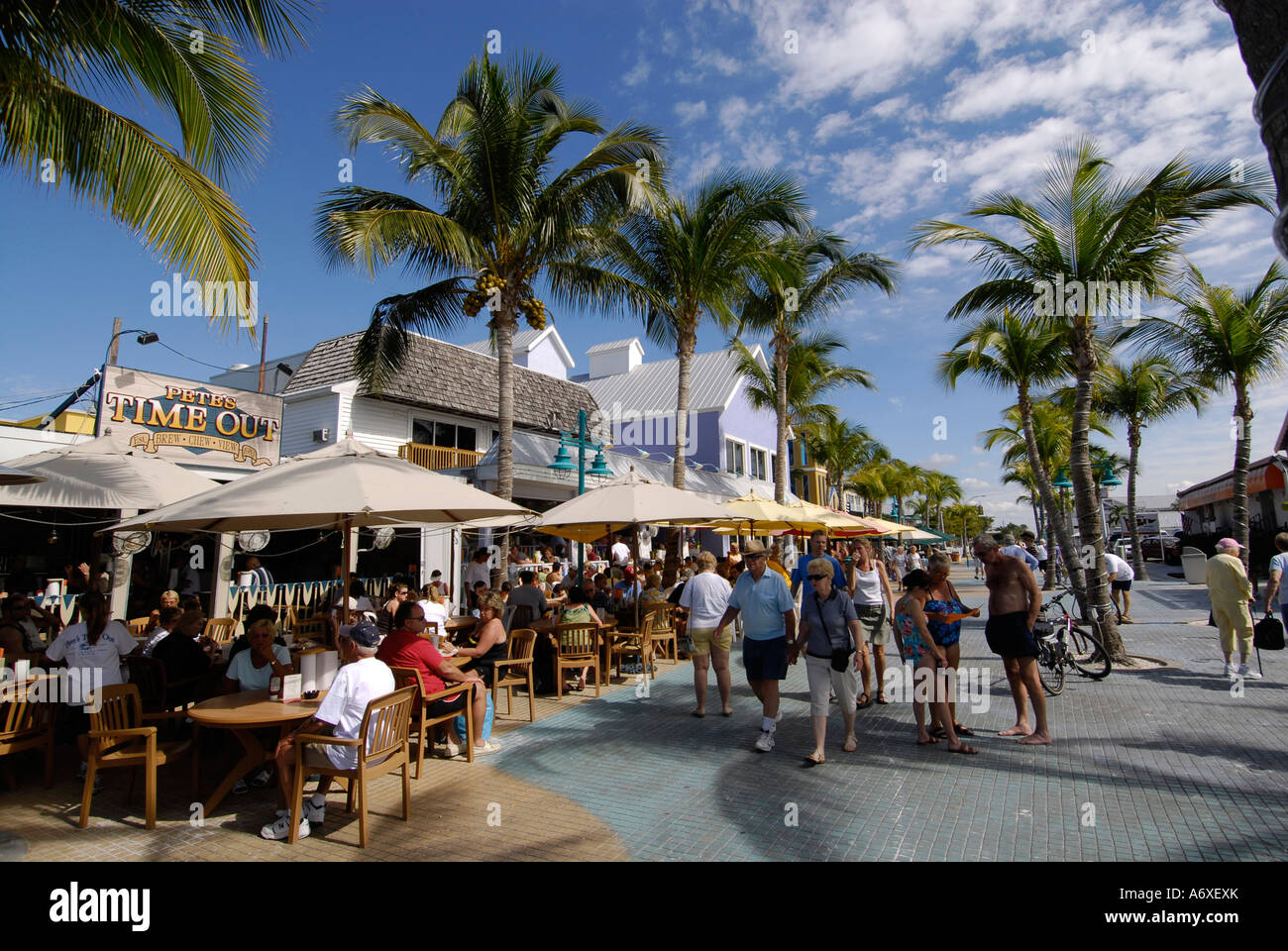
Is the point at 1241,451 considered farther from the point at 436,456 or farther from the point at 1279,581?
the point at 436,456

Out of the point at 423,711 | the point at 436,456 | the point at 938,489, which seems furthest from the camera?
the point at 938,489

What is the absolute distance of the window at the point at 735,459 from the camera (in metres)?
28.4

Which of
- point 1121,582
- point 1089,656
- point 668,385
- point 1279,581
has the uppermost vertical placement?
point 668,385

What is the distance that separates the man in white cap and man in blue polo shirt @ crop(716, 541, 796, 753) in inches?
218

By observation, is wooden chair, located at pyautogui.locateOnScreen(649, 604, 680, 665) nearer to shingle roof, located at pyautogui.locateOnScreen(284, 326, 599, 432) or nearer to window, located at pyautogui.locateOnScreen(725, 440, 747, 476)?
shingle roof, located at pyautogui.locateOnScreen(284, 326, 599, 432)

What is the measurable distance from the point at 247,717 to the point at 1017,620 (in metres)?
5.96

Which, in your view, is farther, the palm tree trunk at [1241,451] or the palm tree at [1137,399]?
the palm tree at [1137,399]

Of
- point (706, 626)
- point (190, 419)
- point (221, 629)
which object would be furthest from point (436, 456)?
point (706, 626)

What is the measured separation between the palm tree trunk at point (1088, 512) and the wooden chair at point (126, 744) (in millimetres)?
10411

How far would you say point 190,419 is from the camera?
488 inches

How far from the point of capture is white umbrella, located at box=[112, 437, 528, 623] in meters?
4.91

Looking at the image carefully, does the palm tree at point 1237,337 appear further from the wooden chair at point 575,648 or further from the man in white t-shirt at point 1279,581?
the wooden chair at point 575,648

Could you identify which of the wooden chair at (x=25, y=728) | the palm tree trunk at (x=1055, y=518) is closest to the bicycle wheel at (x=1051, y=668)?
the palm tree trunk at (x=1055, y=518)
